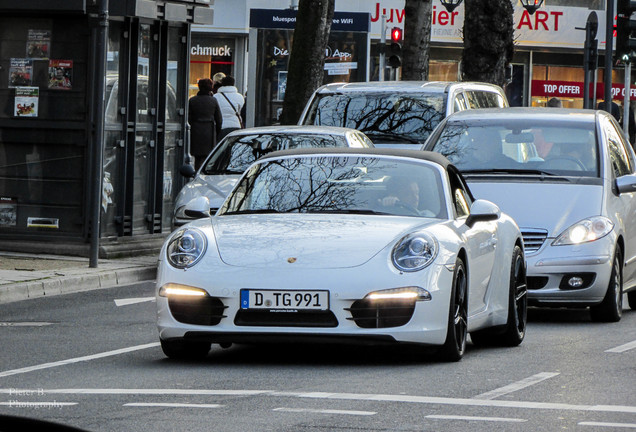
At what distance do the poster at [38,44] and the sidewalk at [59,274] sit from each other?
7.60 feet

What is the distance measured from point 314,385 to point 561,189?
197 inches

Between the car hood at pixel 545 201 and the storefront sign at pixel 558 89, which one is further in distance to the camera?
the storefront sign at pixel 558 89

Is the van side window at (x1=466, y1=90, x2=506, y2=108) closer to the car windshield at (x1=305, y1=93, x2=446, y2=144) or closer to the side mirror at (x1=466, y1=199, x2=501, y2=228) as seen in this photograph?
the car windshield at (x1=305, y1=93, x2=446, y2=144)

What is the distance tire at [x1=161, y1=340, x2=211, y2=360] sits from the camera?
30.1ft

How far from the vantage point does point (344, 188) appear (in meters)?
9.84

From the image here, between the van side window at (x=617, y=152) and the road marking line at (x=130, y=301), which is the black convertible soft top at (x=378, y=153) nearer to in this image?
the van side window at (x=617, y=152)

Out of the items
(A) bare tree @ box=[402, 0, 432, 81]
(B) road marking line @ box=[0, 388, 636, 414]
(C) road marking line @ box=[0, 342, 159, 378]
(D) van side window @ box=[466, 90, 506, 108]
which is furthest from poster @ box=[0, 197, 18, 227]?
(A) bare tree @ box=[402, 0, 432, 81]

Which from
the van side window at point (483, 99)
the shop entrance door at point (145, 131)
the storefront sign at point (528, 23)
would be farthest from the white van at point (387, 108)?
the storefront sign at point (528, 23)

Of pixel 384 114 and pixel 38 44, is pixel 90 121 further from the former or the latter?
pixel 384 114

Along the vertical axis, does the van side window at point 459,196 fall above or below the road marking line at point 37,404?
above

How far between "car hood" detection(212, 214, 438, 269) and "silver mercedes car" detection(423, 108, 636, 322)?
113 inches

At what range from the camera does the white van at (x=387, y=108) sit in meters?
18.8

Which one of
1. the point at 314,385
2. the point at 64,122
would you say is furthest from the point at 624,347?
the point at 64,122

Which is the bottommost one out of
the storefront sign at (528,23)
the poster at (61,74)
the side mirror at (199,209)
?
the side mirror at (199,209)
